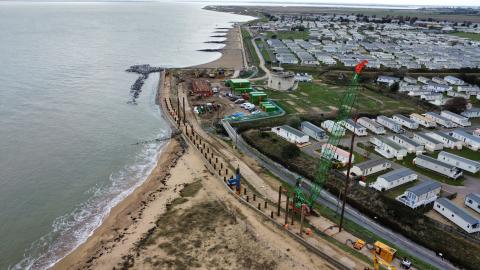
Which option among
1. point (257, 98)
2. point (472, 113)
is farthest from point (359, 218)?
point (472, 113)

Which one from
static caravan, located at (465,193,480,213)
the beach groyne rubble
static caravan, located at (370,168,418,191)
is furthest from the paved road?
the beach groyne rubble

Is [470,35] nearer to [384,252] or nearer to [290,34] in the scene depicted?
[290,34]

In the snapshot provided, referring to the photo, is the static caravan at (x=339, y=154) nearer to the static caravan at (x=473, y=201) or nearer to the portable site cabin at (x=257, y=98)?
the static caravan at (x=473, y=201)

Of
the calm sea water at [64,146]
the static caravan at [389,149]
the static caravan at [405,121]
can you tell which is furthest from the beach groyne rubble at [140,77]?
the static caravan at [405,121]

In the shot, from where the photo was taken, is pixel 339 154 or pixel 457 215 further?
pixel 339 154

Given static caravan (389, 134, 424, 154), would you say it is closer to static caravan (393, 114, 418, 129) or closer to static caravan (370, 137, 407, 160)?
static caravan (370, 137, 407, 160)

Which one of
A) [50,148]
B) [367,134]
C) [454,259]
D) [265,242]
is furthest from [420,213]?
[50,148]

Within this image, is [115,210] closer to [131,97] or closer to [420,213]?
[420,213]
